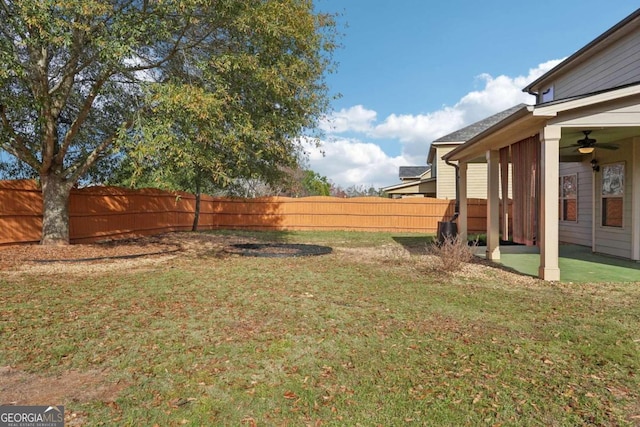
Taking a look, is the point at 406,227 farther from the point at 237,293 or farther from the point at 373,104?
the point at 237,293

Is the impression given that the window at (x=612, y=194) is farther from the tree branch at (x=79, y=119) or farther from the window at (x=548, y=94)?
the tree branch at (x=79, y=119)

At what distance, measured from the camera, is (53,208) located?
352 inches

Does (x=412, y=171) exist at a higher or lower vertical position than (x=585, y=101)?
higher

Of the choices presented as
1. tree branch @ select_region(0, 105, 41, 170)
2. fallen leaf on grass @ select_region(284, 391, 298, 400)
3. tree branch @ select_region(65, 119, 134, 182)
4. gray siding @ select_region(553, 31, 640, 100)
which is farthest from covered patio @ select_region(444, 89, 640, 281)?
tree branch @ select_region(0, 105, 41, 170)

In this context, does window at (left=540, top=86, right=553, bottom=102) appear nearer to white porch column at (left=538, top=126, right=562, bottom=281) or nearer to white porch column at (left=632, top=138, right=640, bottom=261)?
white porch column at (left=632, top=138, right=640, bottom=261)

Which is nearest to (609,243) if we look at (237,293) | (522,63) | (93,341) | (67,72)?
(522,63)

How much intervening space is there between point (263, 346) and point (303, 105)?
645cm

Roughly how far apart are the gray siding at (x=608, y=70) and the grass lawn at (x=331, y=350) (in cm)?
509

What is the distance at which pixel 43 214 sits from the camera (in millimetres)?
9078

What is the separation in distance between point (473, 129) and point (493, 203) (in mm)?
13086

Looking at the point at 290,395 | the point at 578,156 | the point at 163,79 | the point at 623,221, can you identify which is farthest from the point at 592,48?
the point at 290,395

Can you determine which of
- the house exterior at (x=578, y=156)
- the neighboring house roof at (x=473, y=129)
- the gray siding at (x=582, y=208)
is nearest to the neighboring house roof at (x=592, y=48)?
the house exterior at (x=578, y=156)

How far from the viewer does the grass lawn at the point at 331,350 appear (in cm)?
239

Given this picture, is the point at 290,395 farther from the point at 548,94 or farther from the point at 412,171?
the point at 412,171
